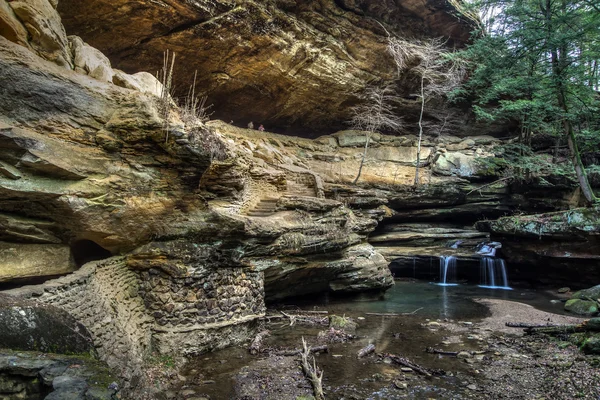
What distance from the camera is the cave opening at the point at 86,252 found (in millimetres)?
6996

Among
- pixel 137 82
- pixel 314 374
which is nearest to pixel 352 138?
pixel 137 82

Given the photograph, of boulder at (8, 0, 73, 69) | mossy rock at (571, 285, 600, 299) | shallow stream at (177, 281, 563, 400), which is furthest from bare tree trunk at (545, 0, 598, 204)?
boulder at (8, 0, 73, 69)

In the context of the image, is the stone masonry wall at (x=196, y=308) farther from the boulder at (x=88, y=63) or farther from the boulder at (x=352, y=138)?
the boulder at (x=352, y=138)

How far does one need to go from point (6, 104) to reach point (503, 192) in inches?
997

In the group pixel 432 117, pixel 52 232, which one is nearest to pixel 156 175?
pixel 52 232

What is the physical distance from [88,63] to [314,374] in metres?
8.48

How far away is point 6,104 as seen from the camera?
578 cm

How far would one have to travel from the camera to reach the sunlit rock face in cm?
1455

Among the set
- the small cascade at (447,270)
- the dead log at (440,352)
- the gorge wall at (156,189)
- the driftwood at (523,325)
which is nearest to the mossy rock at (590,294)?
the driftwood at (523,325)

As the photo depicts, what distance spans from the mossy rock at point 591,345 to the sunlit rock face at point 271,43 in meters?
16.4

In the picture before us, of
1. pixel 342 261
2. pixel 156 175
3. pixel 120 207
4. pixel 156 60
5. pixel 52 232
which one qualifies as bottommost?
pixel 342 261

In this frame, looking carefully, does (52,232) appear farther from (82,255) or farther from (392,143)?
(392,143)

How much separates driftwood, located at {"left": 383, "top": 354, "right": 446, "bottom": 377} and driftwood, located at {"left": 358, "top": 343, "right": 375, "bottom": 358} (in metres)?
0.41

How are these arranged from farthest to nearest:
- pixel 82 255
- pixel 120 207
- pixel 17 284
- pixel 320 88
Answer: pixel 320 88
pixel 82 255
pixel 120 207
pixel 17 284
